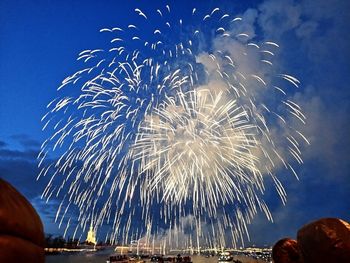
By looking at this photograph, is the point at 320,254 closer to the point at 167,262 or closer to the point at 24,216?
the point at 24,216

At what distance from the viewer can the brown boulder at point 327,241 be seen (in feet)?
9.84

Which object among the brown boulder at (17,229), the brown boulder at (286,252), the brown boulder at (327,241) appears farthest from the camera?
the brown boulder at (286,252)

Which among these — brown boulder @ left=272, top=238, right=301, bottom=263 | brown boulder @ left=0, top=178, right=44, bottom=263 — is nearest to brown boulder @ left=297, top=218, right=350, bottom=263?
brown boulder @ left=272, top=238, right=301, bottom=263

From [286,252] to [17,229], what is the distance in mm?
3933

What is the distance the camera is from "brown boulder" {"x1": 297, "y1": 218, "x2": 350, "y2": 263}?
2998mm

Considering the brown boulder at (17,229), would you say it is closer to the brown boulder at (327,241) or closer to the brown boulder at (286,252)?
the brown boulder at (327,241)

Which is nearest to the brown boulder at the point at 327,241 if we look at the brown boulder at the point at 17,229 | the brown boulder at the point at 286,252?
the brown boulder at the point at 286,252

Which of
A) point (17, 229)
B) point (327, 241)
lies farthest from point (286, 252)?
point (17, 229)

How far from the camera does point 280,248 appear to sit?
5121mm

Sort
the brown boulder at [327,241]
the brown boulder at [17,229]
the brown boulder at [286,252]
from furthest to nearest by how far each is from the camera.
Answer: the brown boulder at [286,252] < the brown boulder at [327,241] < the brown boulder at [17,229]

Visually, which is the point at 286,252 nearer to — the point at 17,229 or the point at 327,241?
the point at 327,241

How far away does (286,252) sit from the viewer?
5.00 m

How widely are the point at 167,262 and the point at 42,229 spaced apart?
115 meters

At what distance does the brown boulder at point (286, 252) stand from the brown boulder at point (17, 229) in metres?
3.60
